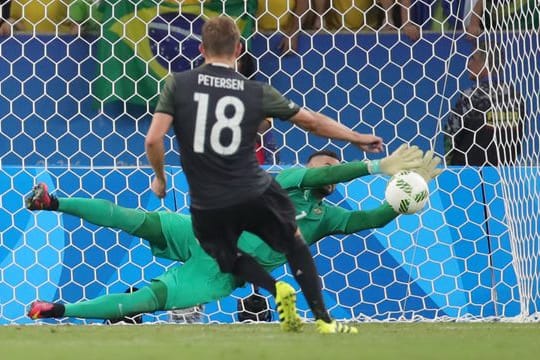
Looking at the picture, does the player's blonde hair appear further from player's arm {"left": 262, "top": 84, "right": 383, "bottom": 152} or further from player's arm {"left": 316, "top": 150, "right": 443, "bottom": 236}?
player's arm {"left": 316, "top": 150, "right": 443, "bottom": 236}

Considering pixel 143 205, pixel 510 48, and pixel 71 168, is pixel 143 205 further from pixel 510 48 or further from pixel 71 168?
pixel 510 48

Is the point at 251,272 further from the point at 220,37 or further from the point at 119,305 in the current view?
the point at 119,305

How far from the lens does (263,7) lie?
11250 mm

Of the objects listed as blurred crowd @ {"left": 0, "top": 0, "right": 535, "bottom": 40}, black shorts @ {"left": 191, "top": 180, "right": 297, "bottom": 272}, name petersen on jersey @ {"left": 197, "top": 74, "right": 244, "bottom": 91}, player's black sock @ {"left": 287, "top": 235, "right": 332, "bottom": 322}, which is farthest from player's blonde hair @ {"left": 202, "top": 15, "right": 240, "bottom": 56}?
blurred crowd @ {"left": 0, "top": 0, "right": 535, "bottom": 40}

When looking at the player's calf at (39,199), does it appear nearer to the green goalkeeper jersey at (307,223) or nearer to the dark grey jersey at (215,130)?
the green goalkeeper jersey at (307,223)

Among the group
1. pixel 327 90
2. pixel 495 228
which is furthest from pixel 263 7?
pixel 495 228

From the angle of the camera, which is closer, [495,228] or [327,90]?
[495,228]

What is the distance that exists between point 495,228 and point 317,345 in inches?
155

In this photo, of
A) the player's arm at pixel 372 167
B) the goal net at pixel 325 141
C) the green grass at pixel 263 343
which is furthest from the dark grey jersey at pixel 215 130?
the goal net at pixel 325 141

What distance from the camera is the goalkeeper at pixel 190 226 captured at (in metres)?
8.55

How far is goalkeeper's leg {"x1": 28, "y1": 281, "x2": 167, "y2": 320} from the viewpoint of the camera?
8609 mm

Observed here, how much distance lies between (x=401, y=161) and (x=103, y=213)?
1.80 meters

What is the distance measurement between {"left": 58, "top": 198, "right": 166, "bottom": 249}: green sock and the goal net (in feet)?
3.43

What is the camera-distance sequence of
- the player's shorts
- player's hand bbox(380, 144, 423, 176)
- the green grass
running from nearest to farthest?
the green grass → player's hand bbox(380, 144, 423, 176) → the player's shorts
